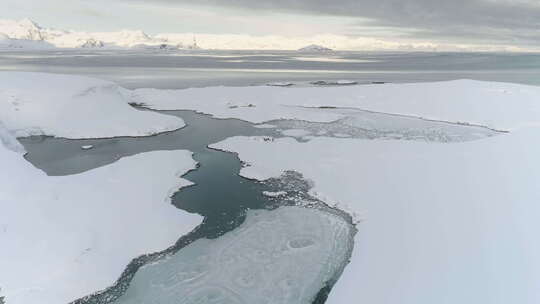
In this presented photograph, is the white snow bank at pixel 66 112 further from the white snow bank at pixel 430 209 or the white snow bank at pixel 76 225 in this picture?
the white snow bank at pixel 76 225

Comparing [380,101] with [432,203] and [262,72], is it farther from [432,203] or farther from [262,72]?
[262,72]

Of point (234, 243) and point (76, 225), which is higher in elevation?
point (76, 225)

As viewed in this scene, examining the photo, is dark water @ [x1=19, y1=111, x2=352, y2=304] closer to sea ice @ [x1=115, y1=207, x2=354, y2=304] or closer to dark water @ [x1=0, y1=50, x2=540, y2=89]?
sea ice @ [x1=115, y1=207, x2=354, y2=304]

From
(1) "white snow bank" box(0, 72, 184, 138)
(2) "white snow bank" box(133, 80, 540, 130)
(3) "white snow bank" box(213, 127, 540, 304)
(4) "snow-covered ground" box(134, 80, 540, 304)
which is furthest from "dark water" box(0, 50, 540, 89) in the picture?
(3) "white snow bank" box(213, 127, 540, 304)

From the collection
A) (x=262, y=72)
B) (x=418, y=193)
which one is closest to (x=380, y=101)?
(x=418, y=193)

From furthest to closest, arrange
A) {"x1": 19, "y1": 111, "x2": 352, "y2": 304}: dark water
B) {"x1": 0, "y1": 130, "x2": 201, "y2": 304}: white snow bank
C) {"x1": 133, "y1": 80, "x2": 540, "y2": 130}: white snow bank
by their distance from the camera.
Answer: {"x1": 133, "y1": 80, "x2": 540, "y2": 130}: white snow bank < {"x1": 19, "y1": 111, "x2": 352, "y2": 304}: dark water < {"x1": 0, "y1": 130, "x2": 201, "y2": 304}: white snow bank
